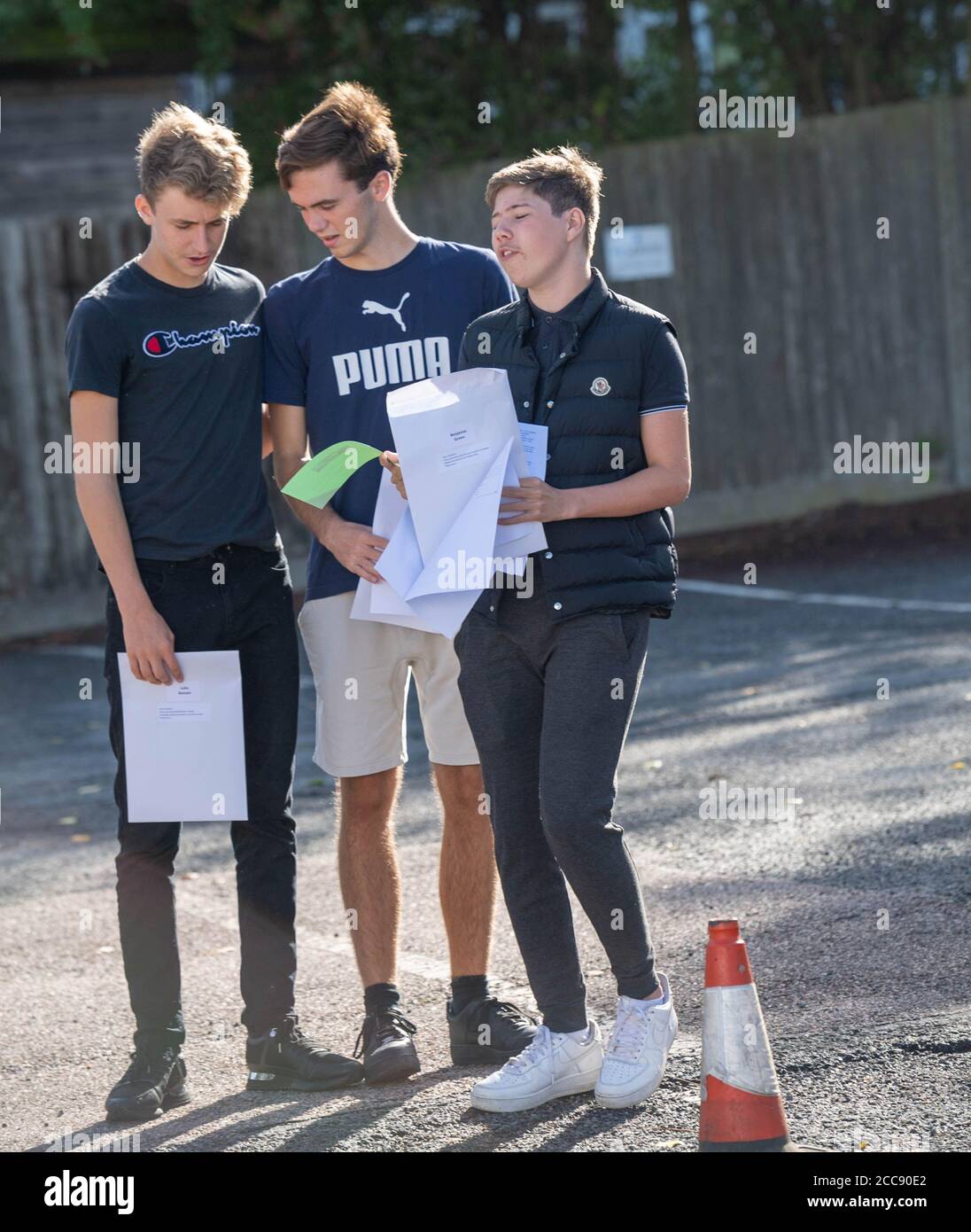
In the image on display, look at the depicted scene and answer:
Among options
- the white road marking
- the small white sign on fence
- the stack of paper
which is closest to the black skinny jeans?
the stack of paper

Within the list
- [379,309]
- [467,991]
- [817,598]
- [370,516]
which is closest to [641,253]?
[817,598]

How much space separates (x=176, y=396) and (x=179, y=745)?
0.88 metres

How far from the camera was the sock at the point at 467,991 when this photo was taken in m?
4.66

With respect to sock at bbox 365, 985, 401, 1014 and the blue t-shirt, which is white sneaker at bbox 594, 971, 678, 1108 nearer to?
sock at bbox 365, 985, 401, 1014

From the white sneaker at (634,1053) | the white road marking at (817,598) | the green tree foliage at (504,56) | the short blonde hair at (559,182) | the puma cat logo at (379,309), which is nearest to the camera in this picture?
the white sneaker at (634,1053)

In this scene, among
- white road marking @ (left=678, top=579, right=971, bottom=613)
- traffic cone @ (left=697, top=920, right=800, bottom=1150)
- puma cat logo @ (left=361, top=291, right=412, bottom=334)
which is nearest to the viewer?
traffic cone @ (left=697, top=920, right=800, bottom=1150)

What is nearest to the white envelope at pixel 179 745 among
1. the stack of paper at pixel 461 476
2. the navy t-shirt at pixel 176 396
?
the navy t-shirt at pixel 176 396

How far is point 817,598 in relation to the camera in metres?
11.4

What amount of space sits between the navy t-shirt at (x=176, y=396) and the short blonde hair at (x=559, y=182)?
2.63 ft

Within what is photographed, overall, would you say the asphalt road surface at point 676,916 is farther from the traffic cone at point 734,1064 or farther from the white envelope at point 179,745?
the white envelope at point 179,745

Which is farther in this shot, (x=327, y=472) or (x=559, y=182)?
(x=327, y=472)

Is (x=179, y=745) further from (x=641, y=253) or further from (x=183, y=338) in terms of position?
(x=641, y=253)

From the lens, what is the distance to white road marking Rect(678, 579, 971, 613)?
10.7 metres

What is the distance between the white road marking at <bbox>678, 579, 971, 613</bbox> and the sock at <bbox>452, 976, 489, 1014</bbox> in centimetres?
649
